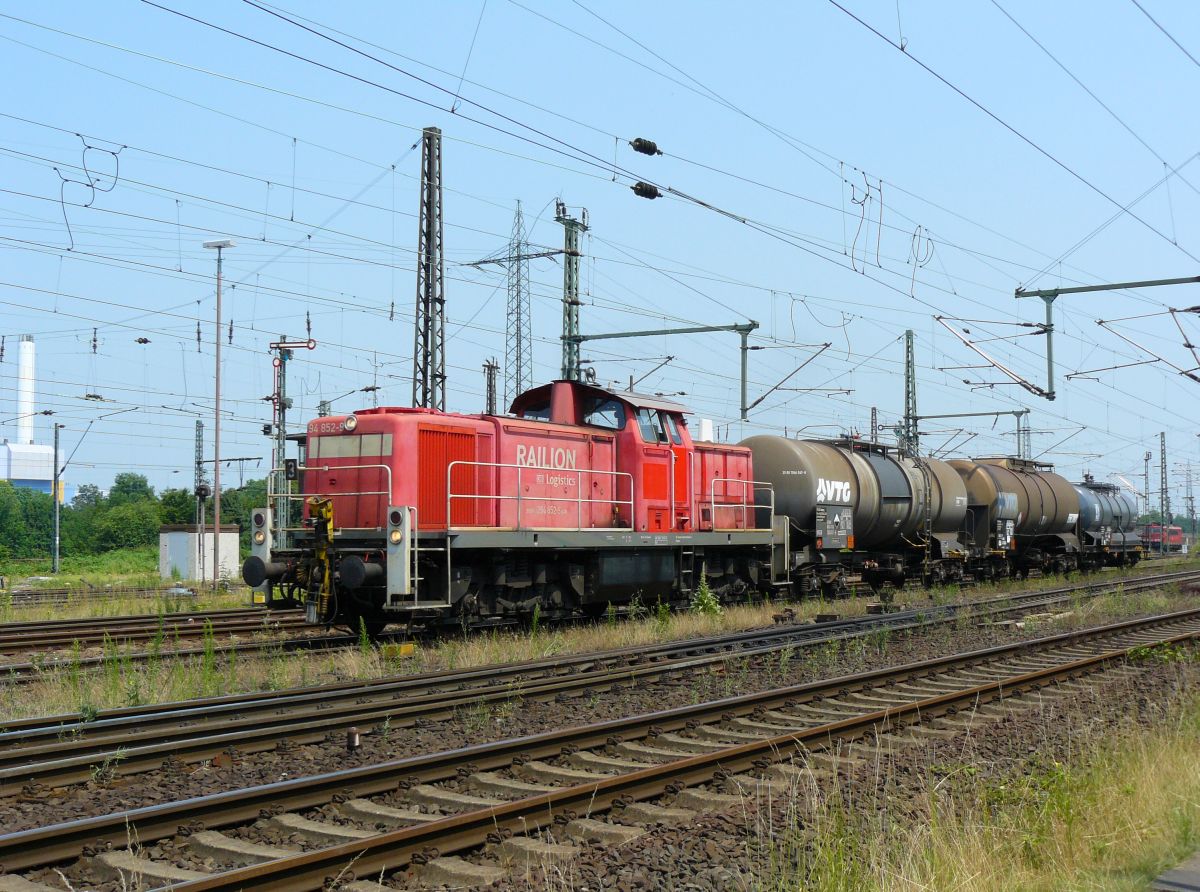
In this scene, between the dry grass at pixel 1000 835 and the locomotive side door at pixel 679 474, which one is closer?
the dry grass at pixel 1000 835

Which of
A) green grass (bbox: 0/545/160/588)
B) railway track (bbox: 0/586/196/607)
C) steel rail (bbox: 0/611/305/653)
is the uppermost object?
steel rail (bbox: 0/611/305/653)

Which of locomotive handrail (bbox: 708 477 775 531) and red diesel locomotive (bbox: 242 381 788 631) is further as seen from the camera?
locomotive handrail (bbox: 708 477 775 531)

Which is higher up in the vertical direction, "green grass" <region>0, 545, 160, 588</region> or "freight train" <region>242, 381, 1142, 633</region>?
"freight train" <region>242, 381, 1142, 633</region>

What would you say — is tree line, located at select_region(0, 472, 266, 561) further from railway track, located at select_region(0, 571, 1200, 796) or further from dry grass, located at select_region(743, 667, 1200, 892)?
dry grass, located at select_region(743, 667, 1200, 892)

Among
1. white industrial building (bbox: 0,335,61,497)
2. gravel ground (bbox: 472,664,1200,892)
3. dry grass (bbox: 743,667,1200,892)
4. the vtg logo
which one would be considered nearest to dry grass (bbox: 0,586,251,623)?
the vtg logo

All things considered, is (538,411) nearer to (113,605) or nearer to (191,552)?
(113,605)

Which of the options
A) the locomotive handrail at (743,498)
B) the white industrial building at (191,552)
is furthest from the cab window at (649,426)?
the white industrial building at (191,552)

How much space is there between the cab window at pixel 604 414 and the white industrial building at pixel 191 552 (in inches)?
870

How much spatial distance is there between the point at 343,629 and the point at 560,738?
→ 11014 mm

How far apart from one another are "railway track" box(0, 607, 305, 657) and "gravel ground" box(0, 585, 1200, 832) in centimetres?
713

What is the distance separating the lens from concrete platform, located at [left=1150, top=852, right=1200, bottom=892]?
485cm

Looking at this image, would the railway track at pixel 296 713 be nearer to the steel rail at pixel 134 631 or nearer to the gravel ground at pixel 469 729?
the gravel ground at pixel 469 729

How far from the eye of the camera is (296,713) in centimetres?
946

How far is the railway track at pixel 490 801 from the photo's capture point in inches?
216
